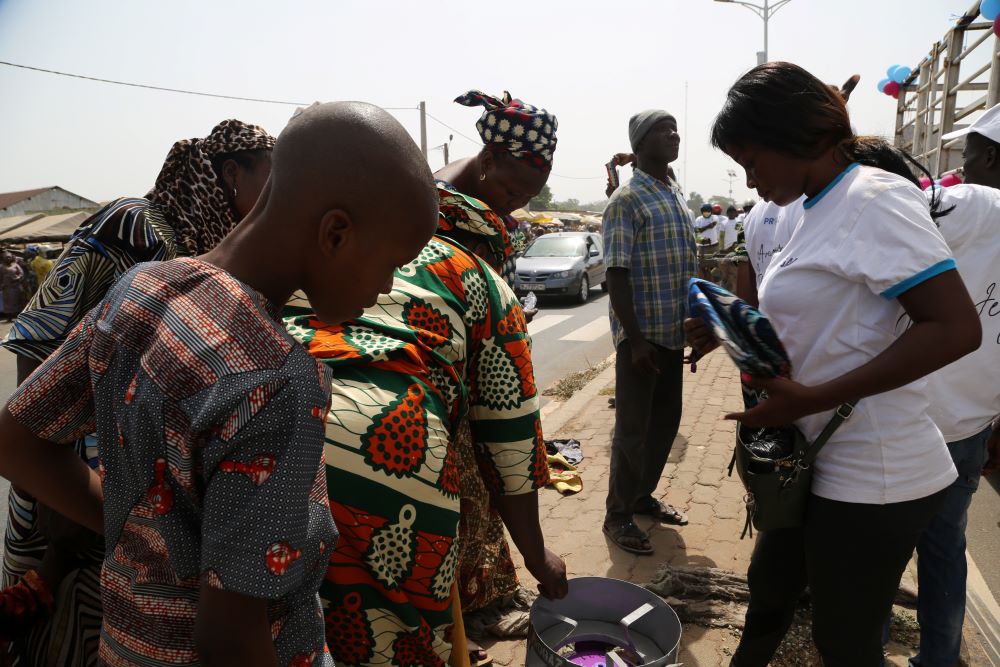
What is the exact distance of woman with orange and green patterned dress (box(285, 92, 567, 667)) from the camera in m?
1.26

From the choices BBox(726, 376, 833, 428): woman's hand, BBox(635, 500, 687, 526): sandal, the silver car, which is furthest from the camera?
the silver car

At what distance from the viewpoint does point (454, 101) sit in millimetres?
2119

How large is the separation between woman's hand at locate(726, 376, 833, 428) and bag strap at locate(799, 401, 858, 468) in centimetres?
7

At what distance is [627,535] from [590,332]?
7415 millimetres

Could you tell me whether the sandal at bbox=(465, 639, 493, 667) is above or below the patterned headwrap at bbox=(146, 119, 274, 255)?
below

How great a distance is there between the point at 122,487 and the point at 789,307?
4.94 feet

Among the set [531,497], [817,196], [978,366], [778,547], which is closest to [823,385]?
[817,196]

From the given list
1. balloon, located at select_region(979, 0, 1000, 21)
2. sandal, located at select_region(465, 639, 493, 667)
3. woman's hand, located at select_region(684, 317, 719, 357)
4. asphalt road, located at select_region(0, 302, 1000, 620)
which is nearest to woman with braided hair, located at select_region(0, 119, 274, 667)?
sandal, located at select_region(465, 639, 493, 667)

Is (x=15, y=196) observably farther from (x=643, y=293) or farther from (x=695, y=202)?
(x=695, y=202)

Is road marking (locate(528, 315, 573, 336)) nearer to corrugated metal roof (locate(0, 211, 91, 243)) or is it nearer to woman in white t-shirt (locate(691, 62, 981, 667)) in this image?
woman in white t-shirt (locate(691, 62, 981, 667))

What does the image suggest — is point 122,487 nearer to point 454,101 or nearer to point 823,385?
point 823,385

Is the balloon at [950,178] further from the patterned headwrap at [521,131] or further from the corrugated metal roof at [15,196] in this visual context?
the corrugated metal roof at [15,196]

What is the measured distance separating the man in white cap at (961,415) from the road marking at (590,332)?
305 inches

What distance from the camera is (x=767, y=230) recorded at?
2.37m
